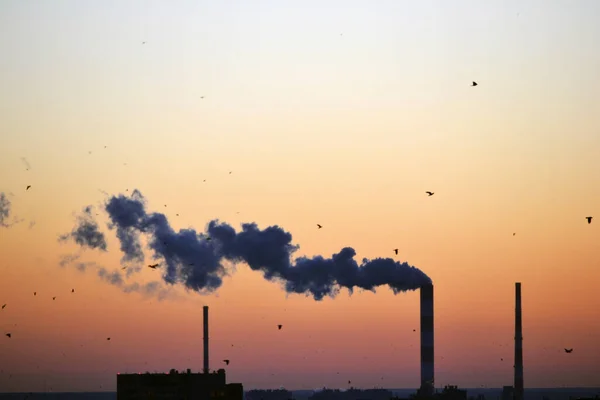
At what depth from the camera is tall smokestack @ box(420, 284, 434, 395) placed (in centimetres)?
13775

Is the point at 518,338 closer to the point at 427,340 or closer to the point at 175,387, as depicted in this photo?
the point at 427,340

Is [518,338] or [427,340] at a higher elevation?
[518,338]

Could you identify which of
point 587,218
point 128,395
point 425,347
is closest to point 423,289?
point 425,347

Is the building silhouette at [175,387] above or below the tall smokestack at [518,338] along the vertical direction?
below

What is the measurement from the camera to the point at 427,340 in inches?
5463

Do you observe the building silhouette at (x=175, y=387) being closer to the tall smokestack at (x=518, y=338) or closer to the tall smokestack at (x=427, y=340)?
the tall smokestack at (x=427, y=340)

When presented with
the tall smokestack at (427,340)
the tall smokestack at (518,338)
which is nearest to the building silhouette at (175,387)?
the tall smokestack at (427,340)

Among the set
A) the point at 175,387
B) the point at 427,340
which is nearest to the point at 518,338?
the point at 427,340

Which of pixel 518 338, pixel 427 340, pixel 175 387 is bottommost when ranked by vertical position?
pixel 175 387

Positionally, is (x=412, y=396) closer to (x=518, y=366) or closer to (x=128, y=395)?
(x=518, y=366)

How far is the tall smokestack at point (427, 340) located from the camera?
138 m

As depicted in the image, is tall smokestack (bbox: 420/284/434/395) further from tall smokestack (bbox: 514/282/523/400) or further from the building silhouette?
the building silhouette

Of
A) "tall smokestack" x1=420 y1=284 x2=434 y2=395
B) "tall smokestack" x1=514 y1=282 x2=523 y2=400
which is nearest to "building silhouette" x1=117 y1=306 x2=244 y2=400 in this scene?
"tall smokestack" x1=420 y1=284 x2=434 y2=395

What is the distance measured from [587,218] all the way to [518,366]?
58.3 m
